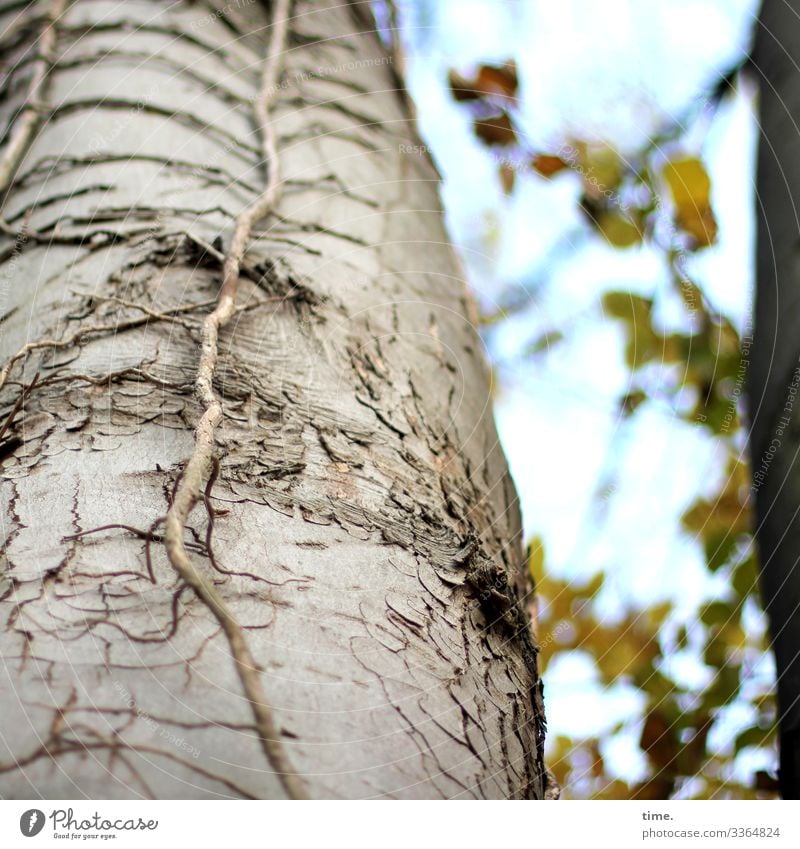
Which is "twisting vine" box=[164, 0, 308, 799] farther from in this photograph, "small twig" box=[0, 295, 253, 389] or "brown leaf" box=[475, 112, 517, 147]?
"brown leaf" box=[475, 112, 517, 147]

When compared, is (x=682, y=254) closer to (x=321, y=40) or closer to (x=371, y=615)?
(x=321, y=40)

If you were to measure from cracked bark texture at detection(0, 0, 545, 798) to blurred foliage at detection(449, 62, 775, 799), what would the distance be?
0.44 metres

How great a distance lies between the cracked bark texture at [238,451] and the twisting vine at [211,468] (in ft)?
0.04

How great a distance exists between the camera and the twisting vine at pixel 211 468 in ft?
1.45

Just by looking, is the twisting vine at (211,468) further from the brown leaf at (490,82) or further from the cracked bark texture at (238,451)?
the brown leaf at (490,82)

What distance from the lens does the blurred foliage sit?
1.29 m

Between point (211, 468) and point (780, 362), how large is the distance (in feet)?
2.24

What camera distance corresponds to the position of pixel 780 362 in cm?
94

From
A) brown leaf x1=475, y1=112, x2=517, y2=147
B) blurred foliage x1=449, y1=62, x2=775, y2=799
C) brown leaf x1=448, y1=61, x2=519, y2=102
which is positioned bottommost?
blurred foliage x1=449, y1=62, x2=775, y2=799
